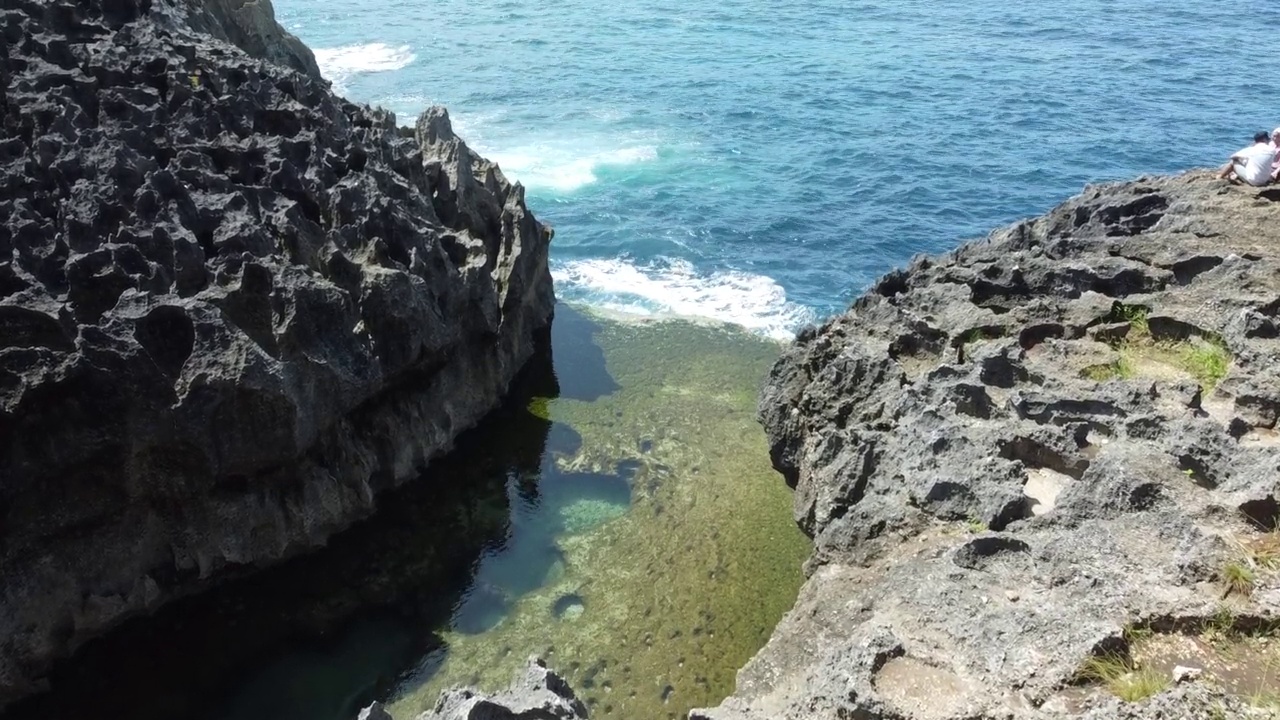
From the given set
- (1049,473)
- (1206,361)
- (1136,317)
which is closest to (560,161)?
(1136,317)

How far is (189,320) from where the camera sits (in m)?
16.8

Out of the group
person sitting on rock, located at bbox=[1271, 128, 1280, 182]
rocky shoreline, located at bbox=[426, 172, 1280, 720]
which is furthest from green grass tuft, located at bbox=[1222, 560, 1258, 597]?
person sitting on rock, located at bbox=[1271, 128, 1280, 182]

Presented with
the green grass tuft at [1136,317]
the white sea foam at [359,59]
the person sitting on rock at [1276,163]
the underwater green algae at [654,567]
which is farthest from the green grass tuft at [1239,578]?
the white sea foam at [359,59]

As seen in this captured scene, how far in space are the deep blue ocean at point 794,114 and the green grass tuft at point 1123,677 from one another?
2104 cm

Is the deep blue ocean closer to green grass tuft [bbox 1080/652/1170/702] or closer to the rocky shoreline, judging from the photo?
the rocky shoreline

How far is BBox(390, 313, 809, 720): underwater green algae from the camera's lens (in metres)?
16.8

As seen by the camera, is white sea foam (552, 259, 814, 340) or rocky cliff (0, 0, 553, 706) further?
white sea foam (552, 259, 814, 340)

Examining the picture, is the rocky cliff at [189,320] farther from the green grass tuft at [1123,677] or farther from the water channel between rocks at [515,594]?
the green grass tuft at [1123,677]

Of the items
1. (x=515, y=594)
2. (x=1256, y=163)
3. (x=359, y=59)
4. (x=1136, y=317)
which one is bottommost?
(x=515, y=594)

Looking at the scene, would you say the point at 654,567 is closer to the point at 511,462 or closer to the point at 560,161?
the point at 511,462

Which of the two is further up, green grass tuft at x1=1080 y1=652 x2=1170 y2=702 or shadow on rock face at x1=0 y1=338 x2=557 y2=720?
green grass tuft at x1=1080 y1=652 x2=1170 y2=702

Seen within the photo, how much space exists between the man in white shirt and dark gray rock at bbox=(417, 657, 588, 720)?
18.1 metres

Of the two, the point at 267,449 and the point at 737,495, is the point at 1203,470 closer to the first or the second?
the point at 737,495

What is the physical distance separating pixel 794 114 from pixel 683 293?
24.7 metres
